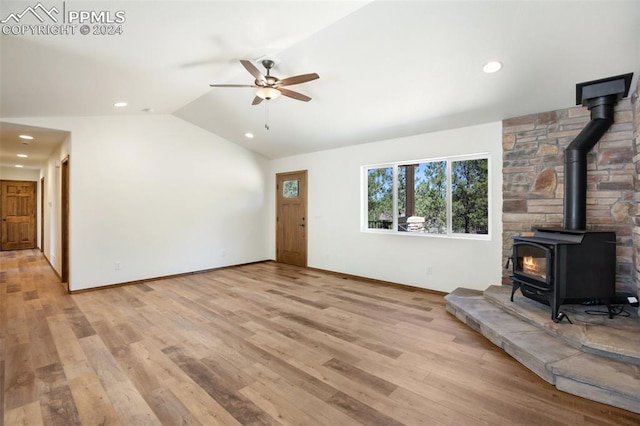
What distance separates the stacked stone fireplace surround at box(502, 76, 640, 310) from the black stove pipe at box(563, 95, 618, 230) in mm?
197

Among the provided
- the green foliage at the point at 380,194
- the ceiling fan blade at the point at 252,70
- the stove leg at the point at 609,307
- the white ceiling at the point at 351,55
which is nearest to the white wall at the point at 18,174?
the white ceiling at the point at 351,55

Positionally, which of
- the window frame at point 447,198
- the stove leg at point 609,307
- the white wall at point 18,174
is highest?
the white wall at point 18,174

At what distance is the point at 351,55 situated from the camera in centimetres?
295

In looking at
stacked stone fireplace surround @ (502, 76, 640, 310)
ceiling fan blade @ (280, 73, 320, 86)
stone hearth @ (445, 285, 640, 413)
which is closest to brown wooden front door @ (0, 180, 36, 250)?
ceiling fan blade @ (280, 73, 320, 86)

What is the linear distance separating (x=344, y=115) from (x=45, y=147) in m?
5.79

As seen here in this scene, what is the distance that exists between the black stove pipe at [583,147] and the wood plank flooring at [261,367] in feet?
5.56

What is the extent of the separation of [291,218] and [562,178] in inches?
186

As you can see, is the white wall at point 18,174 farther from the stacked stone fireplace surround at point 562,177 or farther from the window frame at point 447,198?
the stacked stone fireplace surround at point 562,177

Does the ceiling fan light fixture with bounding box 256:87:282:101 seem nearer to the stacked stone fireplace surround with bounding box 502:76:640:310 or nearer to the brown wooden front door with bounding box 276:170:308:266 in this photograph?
the stacked stone fireplace surround with bounding box 502:76:640:310

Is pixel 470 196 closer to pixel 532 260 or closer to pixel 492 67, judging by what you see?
pixel 532 260

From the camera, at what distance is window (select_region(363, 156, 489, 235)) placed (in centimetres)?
409

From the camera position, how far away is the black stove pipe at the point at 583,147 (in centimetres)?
296

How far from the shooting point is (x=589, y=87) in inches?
116

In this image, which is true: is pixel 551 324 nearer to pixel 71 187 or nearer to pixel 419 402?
pixel 419 402
